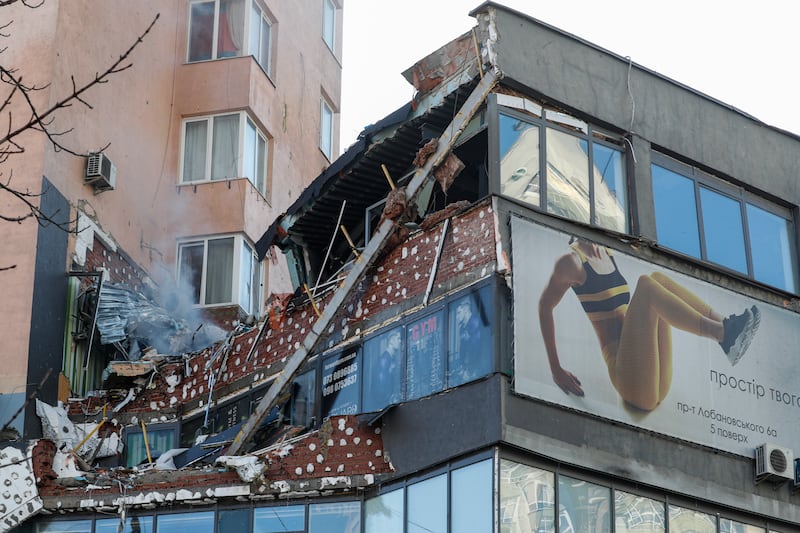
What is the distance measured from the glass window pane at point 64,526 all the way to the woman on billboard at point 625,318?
774 cm

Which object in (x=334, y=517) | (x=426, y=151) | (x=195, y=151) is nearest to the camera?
(x=334, y=517)

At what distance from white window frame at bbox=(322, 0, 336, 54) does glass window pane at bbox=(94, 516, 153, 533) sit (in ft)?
62.5

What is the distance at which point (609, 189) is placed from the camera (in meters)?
20.2

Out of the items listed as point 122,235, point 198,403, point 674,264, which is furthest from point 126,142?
point 674,264

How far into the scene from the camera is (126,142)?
2698 cm

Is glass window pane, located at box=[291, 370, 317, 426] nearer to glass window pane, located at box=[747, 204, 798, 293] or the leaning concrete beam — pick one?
the leaning concrete beam

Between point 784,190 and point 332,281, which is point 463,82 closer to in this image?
point 332,281

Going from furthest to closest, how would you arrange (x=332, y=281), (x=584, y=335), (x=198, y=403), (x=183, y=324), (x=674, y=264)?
(x=183, y=324), (x=198, y=403), (x=332, y=281), (x=674, y=264), (x=584, y=335)

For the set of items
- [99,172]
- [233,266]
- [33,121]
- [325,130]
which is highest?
[325,130]

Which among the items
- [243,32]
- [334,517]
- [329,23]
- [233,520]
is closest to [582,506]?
[334,517]

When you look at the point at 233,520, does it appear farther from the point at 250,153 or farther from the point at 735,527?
the point at 250,153

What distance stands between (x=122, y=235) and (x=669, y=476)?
13024mm

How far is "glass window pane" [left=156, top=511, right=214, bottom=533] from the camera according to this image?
19.1m

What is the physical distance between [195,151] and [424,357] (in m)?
12.9
